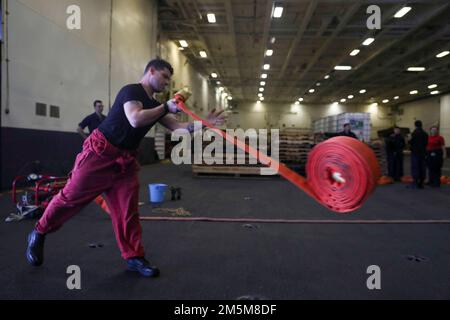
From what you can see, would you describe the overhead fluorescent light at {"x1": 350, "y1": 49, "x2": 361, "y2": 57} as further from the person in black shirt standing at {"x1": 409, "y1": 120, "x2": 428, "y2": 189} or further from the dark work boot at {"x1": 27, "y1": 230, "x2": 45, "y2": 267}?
the dark work boot at {"x1": 27, "y1": 230, "x2": 45, "y2": 267}

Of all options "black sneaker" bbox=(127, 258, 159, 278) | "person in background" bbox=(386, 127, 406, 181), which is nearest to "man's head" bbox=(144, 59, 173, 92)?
"black sneaker" bbox=(127, 258, 159, 278)

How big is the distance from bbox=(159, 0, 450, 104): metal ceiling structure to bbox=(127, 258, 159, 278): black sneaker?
1130cm

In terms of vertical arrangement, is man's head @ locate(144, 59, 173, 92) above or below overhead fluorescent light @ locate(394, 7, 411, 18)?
below

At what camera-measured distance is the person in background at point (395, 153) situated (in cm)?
978

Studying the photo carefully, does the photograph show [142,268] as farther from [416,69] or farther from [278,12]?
[416,69]

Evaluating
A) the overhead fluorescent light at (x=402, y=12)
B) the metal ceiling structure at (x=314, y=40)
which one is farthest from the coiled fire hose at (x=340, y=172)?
the overhead fluorescent light at (x=402, y=12)

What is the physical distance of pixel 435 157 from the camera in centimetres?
884

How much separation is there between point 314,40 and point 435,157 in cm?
949

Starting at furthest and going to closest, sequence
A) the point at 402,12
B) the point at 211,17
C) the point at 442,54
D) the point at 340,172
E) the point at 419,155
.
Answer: the point at 442,54 < the point at 211,17 < the point at 402,12 < the point at 419,155 < the point at 340,172

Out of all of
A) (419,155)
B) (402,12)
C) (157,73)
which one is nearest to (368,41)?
(402,12)

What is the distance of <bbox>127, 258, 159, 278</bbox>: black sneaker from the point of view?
263 centimetres

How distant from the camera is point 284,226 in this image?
4406 millimetres

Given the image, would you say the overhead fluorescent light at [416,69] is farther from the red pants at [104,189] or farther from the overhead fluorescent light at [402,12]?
the red pants at [104,189]

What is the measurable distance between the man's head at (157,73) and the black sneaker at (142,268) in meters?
1.38
